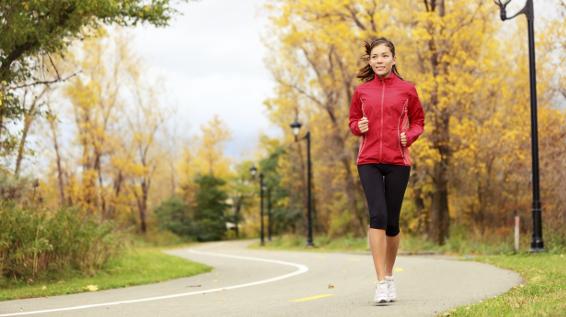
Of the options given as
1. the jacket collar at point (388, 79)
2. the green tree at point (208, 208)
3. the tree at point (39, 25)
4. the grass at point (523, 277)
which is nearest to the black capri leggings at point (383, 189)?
the jacket collar at point (388, 79)

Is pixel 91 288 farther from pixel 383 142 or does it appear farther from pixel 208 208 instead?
pixel 208 208

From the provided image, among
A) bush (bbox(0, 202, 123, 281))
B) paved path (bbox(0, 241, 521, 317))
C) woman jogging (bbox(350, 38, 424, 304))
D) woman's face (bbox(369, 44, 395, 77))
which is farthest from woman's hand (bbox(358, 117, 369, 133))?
bush (bbox(0, 202, 123, 281))

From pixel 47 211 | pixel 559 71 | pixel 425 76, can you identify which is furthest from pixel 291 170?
pixel 47 211

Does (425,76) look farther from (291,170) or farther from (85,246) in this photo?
(291,170)

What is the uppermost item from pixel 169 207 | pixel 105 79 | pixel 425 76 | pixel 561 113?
pixel 105 79

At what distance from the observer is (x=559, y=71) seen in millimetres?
18953

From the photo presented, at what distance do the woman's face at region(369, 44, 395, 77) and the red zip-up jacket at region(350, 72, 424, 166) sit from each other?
81 mm

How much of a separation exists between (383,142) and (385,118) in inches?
8.4

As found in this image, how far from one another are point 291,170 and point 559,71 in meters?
31.3

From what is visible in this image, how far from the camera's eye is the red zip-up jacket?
6.06m

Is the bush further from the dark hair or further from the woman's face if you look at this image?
the woman's face

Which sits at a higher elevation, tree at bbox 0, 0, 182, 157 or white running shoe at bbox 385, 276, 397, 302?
tree at bbox 0, 0, 182, 157

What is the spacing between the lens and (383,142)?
19.9 feet

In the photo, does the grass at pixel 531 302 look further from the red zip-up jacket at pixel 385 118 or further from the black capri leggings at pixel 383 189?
the red zip-up jacket at pixel 385 118
